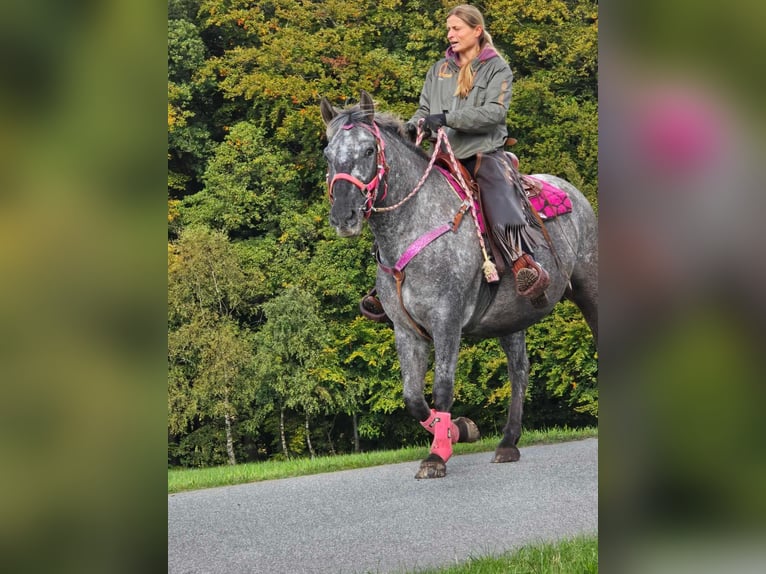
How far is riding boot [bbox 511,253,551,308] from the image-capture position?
6.49m

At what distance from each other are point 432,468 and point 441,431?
1.38 feet

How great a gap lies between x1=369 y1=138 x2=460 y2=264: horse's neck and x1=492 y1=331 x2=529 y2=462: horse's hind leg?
1.91m

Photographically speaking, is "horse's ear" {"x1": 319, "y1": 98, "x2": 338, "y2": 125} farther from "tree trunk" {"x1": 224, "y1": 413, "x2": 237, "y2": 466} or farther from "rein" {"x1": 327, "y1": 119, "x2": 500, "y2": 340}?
"tree trunk" {"x1": 224, "y1": 413, "x2": 237, "y2": 466}

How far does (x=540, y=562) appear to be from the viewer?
162 inches

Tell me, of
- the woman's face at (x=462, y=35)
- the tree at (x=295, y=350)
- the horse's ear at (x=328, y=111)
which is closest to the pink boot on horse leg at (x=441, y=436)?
the horse's ear at (x=328, y=111)

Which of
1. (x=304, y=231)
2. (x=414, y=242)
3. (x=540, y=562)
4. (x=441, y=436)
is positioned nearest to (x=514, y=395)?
(x=441, y=436)

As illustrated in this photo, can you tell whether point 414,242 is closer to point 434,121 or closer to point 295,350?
point 434,121

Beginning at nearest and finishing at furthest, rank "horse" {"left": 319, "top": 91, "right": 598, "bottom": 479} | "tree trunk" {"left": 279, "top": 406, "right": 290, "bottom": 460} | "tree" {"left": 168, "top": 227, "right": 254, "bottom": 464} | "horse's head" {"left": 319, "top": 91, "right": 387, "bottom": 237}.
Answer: "horse's head" {"left": 319, "top": 91, "right": 387, "bottom": 237}
"horse" {"left": 319, "top": 91, "right": 598, "bottom": 479}
"tree" {"left": 168, "top": 227, "right": 254, "bottom": 464}
"tree trunk" {"left": 279, "top": 406, "right": 290, "bottom": 460}

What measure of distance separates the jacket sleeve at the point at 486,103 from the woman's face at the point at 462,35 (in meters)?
0.18
